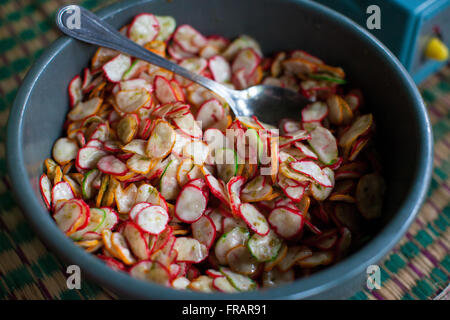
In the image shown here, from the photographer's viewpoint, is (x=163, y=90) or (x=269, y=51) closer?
(x=163, y=90)

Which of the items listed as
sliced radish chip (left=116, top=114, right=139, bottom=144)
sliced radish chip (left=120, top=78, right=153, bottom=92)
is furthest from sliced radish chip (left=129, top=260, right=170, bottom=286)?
sliced radish chip (left=120, top=78, right=153, bottom=92)

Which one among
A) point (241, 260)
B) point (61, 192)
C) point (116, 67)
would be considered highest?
point (116, 67)

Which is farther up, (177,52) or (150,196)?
(177,52)

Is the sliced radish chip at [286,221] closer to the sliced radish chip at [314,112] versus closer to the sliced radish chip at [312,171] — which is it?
the sliced radish chip at [312,171]

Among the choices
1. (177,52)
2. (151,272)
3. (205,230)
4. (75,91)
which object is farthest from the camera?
(177,52)

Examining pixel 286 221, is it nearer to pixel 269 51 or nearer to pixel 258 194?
pixel 258 194

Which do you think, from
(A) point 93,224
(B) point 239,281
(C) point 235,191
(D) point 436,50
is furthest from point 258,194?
(D) point 436,50

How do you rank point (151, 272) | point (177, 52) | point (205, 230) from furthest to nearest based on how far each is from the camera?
point (177, 52) < point (205, 230) < point (151, 272)
